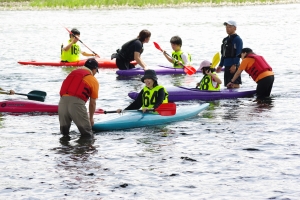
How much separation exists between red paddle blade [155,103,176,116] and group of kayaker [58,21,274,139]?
10 cm

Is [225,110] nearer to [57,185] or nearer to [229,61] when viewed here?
[229,61]

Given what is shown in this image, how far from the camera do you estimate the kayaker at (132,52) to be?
16281mm

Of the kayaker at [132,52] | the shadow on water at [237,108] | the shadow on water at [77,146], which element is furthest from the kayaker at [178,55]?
the shadow on water at [77,146]

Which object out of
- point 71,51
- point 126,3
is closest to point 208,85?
Answer: point 71,51

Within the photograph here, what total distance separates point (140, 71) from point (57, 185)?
30.4 feet

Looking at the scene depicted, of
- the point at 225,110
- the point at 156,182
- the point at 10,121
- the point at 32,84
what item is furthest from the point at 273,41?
the point at 156,182

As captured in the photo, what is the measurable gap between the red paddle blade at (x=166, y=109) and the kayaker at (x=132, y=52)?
5.30 m

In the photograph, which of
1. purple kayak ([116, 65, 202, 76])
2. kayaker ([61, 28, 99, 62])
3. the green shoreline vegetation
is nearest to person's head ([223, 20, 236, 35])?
purple kayak ([116, 65, 202, 76])

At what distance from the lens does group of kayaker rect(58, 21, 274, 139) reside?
9867mm

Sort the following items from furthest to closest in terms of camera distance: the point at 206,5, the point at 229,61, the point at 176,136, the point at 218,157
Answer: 1. the point at 206,5
2. the point at 229,61
3. the point at 176,136
4. the point at 218,157

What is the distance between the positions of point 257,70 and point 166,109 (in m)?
3.26

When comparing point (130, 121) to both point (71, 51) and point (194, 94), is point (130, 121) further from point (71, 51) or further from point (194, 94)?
point (71, 51)

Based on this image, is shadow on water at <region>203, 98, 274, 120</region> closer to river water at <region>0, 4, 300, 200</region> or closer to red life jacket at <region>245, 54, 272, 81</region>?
river water at <region>0, 4, 300, 200</region>

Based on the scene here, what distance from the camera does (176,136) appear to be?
10672 mm
